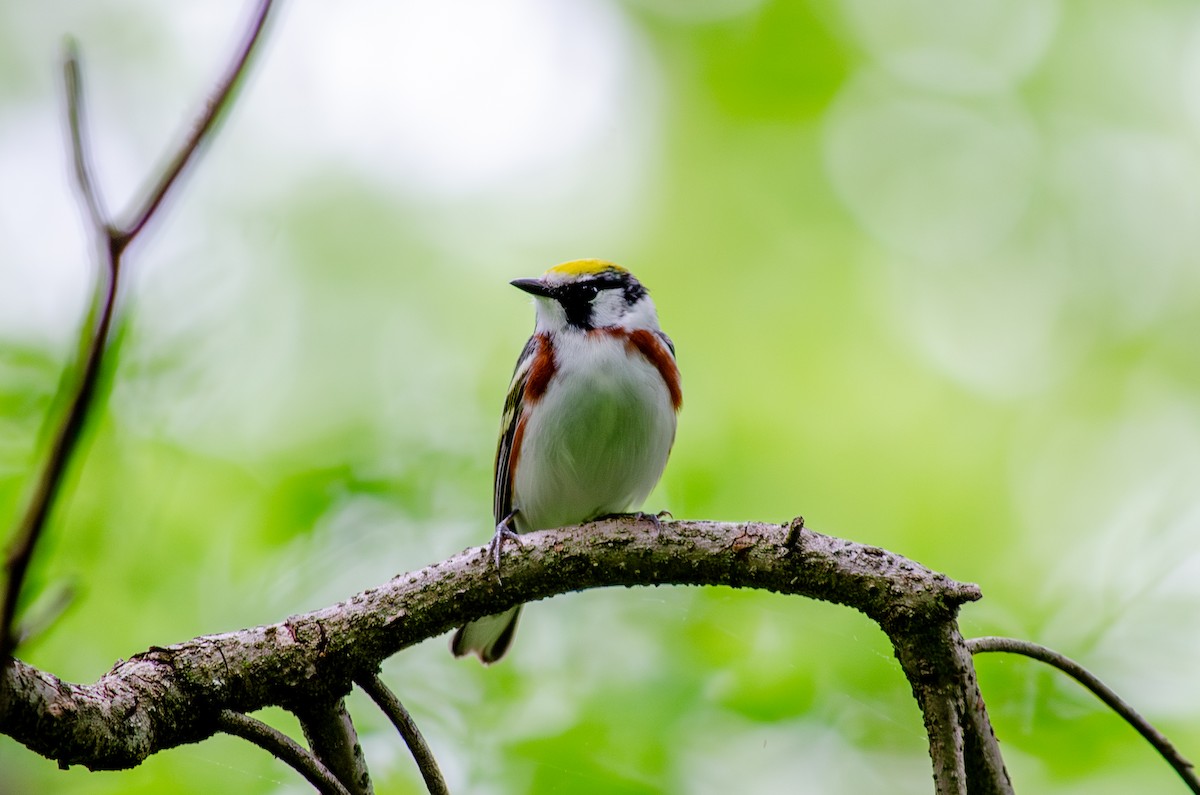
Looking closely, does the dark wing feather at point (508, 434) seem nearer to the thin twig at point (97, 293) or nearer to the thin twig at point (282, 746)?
the thin twig at point (282, 746)

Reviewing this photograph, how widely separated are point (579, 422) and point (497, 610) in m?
1.39

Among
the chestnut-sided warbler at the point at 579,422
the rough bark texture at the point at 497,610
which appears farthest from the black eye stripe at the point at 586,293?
the rough bark texture at the point at 497,610

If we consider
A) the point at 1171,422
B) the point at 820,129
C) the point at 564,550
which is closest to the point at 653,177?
the point at 820,129

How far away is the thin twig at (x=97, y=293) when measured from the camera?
0.77m

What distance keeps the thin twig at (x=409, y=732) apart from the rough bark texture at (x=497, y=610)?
5 centimetres

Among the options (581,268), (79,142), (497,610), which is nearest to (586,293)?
(581,268)

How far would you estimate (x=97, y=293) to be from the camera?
84 centimetres

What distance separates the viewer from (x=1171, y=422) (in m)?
7.00

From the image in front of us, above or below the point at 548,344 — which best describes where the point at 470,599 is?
below

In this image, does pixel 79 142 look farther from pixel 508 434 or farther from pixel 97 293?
pixel 508 434

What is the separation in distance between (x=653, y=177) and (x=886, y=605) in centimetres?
648

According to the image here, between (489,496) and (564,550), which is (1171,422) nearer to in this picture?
(489,496)

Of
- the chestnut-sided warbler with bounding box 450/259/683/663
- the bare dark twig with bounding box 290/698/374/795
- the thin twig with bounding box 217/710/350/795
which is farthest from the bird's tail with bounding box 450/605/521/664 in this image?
the thin twig with bounding box 217/710/350/795

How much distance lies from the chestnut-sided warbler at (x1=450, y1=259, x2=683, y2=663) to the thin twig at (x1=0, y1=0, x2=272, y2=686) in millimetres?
3026
